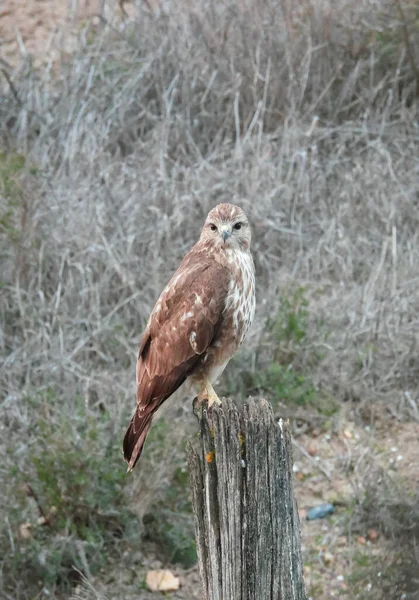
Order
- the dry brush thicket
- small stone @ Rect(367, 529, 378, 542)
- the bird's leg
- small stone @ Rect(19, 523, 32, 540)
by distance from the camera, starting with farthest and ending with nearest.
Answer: the dry brush thicket < small stone @ Rect(367, 529, 378, 542) < small stone @ Rect(19, 523, 32, 540) < the bird's leg

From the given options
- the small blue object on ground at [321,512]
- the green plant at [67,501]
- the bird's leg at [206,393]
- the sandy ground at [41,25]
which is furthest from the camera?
the sandy ground at [41,25]

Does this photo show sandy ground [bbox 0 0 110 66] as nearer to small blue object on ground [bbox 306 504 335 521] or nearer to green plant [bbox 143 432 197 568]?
green plant [bbox 143 432 197 568]

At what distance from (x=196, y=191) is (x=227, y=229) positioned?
276 centimetres

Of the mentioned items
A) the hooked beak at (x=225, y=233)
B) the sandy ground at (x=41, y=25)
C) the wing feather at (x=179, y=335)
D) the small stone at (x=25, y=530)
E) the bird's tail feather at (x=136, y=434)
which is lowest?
the small stone at (x=25, y=530)

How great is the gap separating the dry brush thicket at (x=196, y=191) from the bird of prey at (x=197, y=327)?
1125 millimetres

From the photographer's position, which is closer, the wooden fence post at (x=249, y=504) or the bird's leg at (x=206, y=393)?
the wooden fence post at (x=249, y=504)

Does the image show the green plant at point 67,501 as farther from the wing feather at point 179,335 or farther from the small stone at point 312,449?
the small stone at point 312,449

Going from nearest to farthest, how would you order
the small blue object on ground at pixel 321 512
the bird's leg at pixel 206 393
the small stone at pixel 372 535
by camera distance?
the bird's leg at pixel 206 393
the small stone at pixel 372 535
the small blue object on ground at pixel 321 512

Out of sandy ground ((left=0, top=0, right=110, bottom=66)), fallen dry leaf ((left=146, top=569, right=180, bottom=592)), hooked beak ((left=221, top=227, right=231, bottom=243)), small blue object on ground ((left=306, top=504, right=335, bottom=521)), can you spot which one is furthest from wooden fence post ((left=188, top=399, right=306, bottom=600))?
sandy ground ((left=0, top=0, right=110, bottom=66))

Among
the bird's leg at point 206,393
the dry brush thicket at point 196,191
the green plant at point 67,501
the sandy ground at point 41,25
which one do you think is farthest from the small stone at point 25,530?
the sandy ground at point 41,25

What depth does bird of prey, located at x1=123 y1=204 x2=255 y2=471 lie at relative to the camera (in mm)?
3789

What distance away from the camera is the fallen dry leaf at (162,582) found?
16.1ft

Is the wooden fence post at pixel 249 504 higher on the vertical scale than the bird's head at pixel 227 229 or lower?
lower

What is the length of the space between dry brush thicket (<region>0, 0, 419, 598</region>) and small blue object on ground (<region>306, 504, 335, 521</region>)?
31.5 inches
